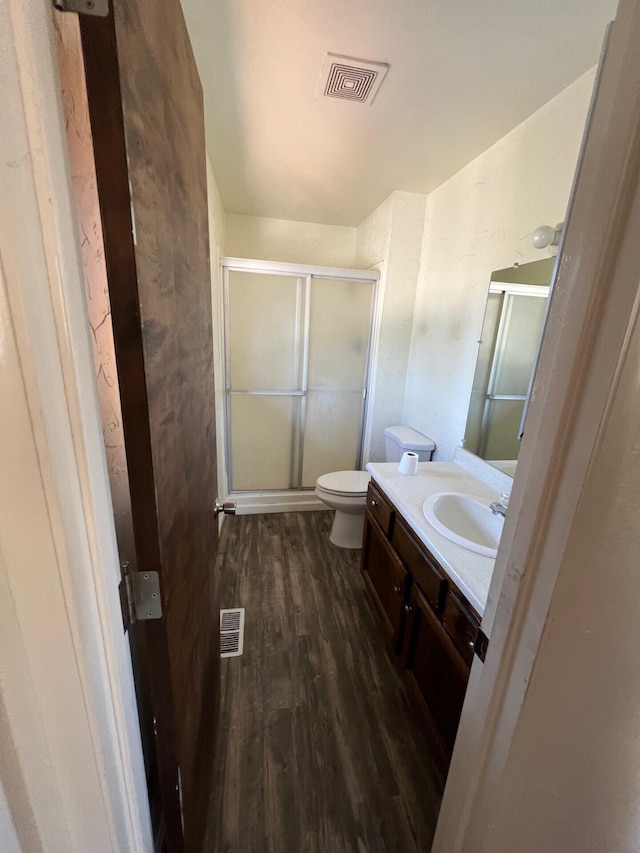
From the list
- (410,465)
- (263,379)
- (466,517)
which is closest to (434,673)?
(466,517)

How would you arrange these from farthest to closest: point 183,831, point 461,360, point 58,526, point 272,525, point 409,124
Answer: point 272,525 < point 461,360 < point 409,124 < point 183,831 < point 58,526

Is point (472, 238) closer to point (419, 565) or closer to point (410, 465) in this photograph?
point (410, 465)

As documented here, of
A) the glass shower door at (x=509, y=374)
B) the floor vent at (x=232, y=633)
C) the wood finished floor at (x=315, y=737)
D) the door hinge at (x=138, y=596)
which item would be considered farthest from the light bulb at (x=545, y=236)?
the floor vent at (x=232, y=633)

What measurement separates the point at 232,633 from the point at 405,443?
147 cm

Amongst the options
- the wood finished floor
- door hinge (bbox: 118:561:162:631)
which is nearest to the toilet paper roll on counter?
the wood finished floor

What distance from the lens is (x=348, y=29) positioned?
3.58ft

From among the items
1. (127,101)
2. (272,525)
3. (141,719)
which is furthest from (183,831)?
(272,525)

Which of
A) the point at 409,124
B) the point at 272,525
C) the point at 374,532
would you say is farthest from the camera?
the point at 272,525

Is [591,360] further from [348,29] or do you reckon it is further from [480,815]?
[348,29]

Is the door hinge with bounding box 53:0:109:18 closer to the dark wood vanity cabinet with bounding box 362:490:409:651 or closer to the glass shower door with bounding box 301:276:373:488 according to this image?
the dark wood vanity cabinet with bounding box 362:490:409:651

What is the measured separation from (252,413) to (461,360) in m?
1.63

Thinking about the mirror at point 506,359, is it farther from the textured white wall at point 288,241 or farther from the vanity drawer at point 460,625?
the textured white wall at point 288,241

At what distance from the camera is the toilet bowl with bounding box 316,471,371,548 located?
2234mm

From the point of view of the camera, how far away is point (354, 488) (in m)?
2.29
